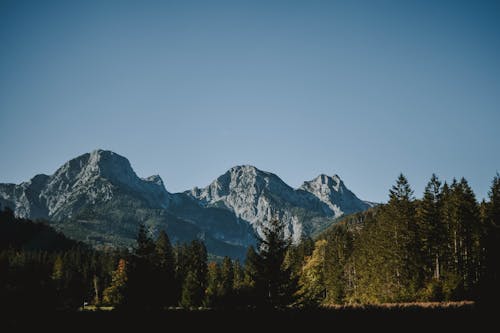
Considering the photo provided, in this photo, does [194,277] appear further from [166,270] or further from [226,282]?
[226,282]

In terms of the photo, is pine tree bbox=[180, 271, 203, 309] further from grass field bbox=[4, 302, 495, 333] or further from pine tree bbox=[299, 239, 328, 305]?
grass field bbox=[4, 302, 495, 333]

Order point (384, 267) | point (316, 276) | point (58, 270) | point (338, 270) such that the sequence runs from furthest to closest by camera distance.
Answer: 1. point (58, 270)
2. point (316, 276)
3. point (338, 270)
4. point (384, 267)

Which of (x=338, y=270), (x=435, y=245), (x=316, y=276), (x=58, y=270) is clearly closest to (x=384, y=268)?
(x=435, y=245)

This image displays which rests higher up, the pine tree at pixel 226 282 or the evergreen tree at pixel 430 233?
the evergreen tree at pixel 430 233

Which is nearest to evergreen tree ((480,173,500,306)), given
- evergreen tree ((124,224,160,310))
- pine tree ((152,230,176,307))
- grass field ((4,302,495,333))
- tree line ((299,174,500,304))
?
tree line ((299,174,500,304))

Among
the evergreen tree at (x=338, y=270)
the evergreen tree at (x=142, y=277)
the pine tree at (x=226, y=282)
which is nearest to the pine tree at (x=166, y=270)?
the pine tree at (x=226, y=282)

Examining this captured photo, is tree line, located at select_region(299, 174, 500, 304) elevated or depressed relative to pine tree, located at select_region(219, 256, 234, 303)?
elevated

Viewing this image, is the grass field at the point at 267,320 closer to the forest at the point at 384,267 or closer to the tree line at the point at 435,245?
the forest at the point at 384,267

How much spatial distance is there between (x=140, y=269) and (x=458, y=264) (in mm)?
34553

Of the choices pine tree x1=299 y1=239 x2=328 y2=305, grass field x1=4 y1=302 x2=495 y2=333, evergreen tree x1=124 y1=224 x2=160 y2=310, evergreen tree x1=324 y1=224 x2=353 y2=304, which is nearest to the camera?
grass field x1=4 y1=302 x2=495 y2=333

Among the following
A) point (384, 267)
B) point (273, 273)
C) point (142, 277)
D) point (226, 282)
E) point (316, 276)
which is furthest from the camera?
point (316, 276)

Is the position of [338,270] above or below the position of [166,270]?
below

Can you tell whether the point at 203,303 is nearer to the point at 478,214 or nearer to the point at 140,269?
the point at 140,269

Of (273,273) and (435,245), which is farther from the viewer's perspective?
(435,245)
